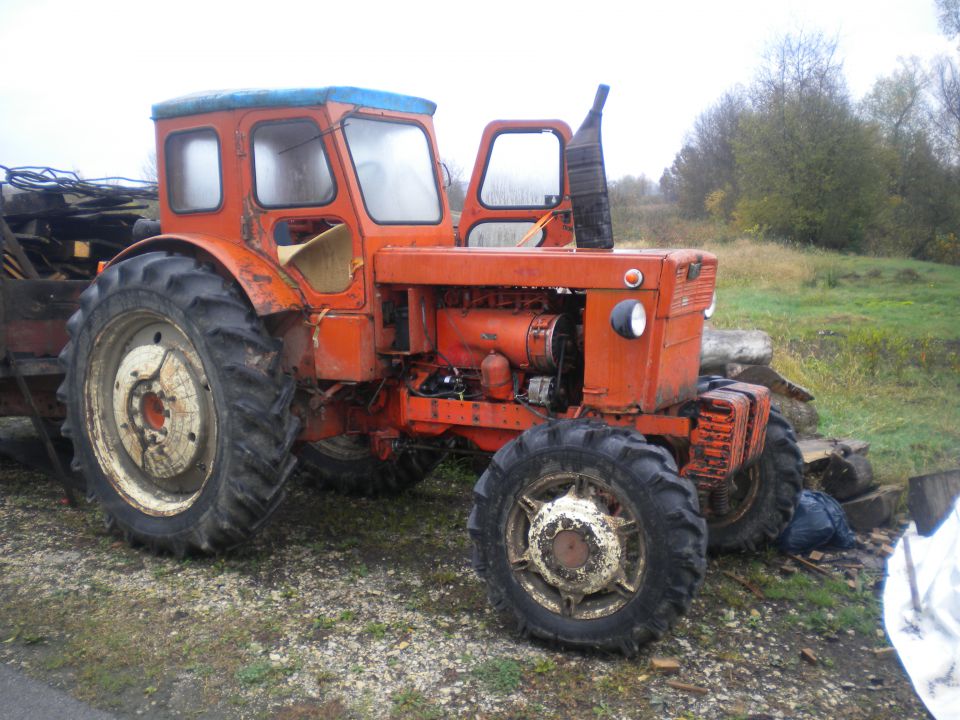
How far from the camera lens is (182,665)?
12.1 ft

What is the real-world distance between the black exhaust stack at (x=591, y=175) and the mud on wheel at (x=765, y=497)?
1.53 m

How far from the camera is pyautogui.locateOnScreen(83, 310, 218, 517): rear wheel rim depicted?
4.71 m

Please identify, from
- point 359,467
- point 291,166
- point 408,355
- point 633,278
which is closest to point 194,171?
point 291,166

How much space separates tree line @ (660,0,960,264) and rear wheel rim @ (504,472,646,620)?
2593 centimetres

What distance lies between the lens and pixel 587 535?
12.3 ft

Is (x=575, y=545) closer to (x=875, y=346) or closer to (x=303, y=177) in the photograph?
(x=303, y=177)

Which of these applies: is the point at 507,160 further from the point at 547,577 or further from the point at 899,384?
the point at 899,384

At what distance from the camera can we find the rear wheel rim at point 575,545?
12.3 ft

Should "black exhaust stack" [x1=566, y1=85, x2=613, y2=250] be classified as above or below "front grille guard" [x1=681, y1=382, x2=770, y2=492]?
above

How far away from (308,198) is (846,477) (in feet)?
12.2

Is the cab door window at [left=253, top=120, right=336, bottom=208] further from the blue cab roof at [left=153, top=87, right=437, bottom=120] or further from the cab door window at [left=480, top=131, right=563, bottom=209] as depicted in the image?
the cab door window at [left=480, top=131, right=563, bottom=209]

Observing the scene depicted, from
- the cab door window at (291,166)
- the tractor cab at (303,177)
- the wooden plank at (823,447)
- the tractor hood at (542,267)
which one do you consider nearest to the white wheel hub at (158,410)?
the tractor cab at (303,177)

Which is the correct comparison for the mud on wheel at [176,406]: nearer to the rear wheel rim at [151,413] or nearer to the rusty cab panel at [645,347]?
the rear wheel rim at [151,413]

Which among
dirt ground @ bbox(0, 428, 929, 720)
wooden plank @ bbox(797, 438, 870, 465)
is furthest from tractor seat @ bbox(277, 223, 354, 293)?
wooden plank @ bbox(797, 438, 870, 465)
